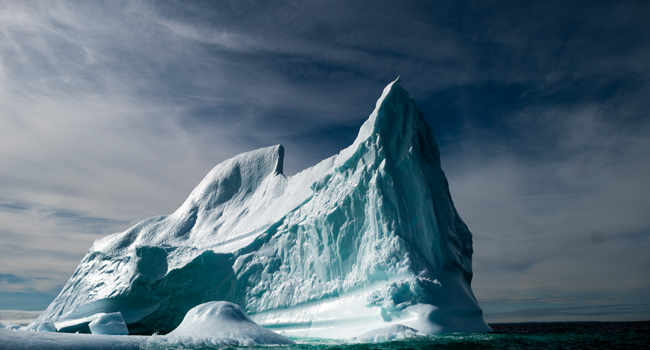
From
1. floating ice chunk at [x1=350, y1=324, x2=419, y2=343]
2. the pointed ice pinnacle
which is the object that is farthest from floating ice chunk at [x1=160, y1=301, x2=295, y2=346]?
the pointed ice pinnacle

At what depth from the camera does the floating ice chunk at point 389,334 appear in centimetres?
991

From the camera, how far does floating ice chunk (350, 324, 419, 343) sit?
9.91 m

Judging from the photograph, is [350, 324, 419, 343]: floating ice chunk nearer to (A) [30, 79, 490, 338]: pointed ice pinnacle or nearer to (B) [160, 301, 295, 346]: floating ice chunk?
(A) [30, 79, 490, 338]: pointed ice pinnacle

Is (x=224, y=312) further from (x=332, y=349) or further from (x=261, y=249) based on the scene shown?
(x=261, y=249)

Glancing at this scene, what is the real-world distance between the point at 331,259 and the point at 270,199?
21.5 ft

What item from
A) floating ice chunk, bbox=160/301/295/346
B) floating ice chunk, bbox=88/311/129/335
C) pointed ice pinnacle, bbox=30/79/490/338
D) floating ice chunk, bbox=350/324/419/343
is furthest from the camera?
pointed ice pinnacle, bbox=30/79/490/338

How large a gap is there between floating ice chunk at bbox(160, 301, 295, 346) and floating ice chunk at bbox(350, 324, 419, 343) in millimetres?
2030

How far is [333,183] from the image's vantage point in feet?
50.9

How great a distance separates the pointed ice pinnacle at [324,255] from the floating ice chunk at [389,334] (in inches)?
28.6

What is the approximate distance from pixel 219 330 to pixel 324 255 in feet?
21.4

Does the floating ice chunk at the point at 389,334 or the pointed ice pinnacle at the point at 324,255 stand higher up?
the pointed ice pinnacle at the point at 324,255

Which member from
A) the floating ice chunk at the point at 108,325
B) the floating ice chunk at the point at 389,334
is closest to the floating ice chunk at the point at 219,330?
the floating ice chunk at the point at 389,334

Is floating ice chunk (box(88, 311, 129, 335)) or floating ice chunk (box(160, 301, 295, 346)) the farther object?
floating ice chunk (box(88, 311, 129, 335))

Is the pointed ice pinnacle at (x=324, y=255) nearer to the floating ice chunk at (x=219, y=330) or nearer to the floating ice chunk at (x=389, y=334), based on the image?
the floating ice chunk at (x=389, y=334)
